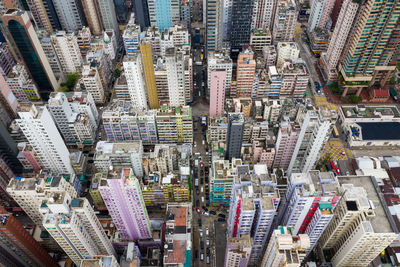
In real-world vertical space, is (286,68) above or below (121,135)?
above

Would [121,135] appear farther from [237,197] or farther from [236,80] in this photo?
[237,197]

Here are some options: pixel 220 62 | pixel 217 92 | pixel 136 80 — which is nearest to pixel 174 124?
pixel 217 92

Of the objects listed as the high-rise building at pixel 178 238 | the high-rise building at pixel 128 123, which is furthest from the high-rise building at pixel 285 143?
the high-rise building at pixel 128 123

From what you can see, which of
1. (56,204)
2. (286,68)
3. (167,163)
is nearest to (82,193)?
(167,163)

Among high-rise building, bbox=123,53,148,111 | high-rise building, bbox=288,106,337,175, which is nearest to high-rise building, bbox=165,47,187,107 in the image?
high-rise building, bbox=123,53,148,111

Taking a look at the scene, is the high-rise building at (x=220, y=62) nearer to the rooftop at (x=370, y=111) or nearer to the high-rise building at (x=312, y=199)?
the rooftop at (x=370, y=111)

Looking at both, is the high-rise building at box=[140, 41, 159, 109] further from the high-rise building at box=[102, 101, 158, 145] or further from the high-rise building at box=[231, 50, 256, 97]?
the high-rise building at box=[231, 50, 256, 97]
